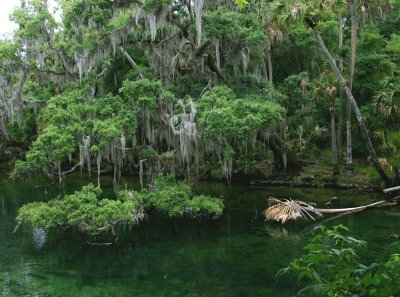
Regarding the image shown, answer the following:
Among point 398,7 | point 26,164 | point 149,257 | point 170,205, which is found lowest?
point 149,257

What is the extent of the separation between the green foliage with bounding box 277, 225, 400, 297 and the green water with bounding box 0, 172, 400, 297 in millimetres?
7112

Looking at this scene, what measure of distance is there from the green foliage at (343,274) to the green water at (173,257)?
7.11 m

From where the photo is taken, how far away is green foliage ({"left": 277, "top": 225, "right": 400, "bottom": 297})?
8.51 feet

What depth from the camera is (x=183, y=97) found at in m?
18.4

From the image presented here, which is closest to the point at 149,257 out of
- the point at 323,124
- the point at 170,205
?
the point at 170,205

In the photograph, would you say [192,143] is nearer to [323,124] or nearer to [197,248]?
[197,248]

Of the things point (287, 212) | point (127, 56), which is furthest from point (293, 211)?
point (127, 56)

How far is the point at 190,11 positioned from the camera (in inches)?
710

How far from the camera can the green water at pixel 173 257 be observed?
413 inches

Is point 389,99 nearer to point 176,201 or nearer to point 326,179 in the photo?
point 326,179

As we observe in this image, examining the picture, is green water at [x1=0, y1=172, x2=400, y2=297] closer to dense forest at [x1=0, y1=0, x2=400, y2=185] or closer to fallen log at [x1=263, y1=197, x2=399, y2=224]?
fallen log at [x1=263, y1=197, x2=399, y2=224]

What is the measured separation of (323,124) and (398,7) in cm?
814

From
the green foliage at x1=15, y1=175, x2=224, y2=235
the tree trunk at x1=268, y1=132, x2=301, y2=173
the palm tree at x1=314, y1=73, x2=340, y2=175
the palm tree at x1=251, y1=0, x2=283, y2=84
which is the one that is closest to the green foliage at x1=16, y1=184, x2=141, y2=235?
the green foliage at x1=15, y1=175, x2=224, y2=235

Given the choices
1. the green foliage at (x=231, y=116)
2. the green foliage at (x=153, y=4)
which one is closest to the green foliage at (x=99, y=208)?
the green foliage at (x=231, y=116)
